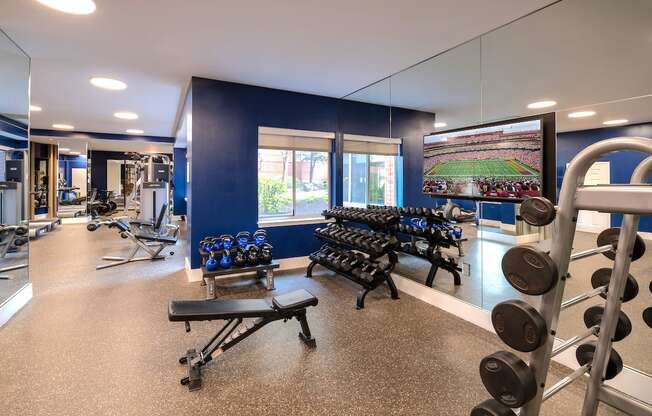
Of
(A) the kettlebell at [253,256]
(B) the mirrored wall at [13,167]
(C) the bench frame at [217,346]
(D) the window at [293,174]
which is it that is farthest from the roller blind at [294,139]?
(C) the bench frame at [217,346]

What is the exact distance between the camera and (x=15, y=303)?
297 centimetres

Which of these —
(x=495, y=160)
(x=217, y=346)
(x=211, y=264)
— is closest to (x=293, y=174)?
(x=211, y=264)

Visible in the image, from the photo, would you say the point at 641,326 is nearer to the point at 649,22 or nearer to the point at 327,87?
the point at 649,22

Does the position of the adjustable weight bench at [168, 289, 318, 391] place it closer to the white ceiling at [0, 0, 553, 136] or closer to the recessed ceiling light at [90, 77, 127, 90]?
the white ceiling at [0, 0, 553, 136]

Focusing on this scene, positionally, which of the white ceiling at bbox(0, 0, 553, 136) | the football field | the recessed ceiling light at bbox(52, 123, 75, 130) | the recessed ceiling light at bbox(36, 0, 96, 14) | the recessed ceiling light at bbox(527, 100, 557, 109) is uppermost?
the recessed ceiling light at bbox(52, 123, 75, 130)

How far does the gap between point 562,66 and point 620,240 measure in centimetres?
176

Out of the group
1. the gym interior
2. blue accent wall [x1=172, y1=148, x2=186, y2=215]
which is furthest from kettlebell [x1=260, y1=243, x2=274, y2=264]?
blue accent wall [x1=172, y1=148, x2=186, y2=215]

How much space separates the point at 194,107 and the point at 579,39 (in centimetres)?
379

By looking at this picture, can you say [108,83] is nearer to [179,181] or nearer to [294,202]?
[294,202]

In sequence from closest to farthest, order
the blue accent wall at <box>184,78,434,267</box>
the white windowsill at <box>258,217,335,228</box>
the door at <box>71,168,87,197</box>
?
the blue accent wall at <box>184,78,434,267</box> < the white windowsill at <box>258,217,335,228</box> < the door at <box>71,168,87,197</box>

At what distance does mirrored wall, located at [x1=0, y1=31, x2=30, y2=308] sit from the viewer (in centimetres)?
303

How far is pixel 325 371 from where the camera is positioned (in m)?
2.10

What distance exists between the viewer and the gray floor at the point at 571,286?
77.5 inches

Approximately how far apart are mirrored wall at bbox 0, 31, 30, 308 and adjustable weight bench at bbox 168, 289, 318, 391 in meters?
2.05
